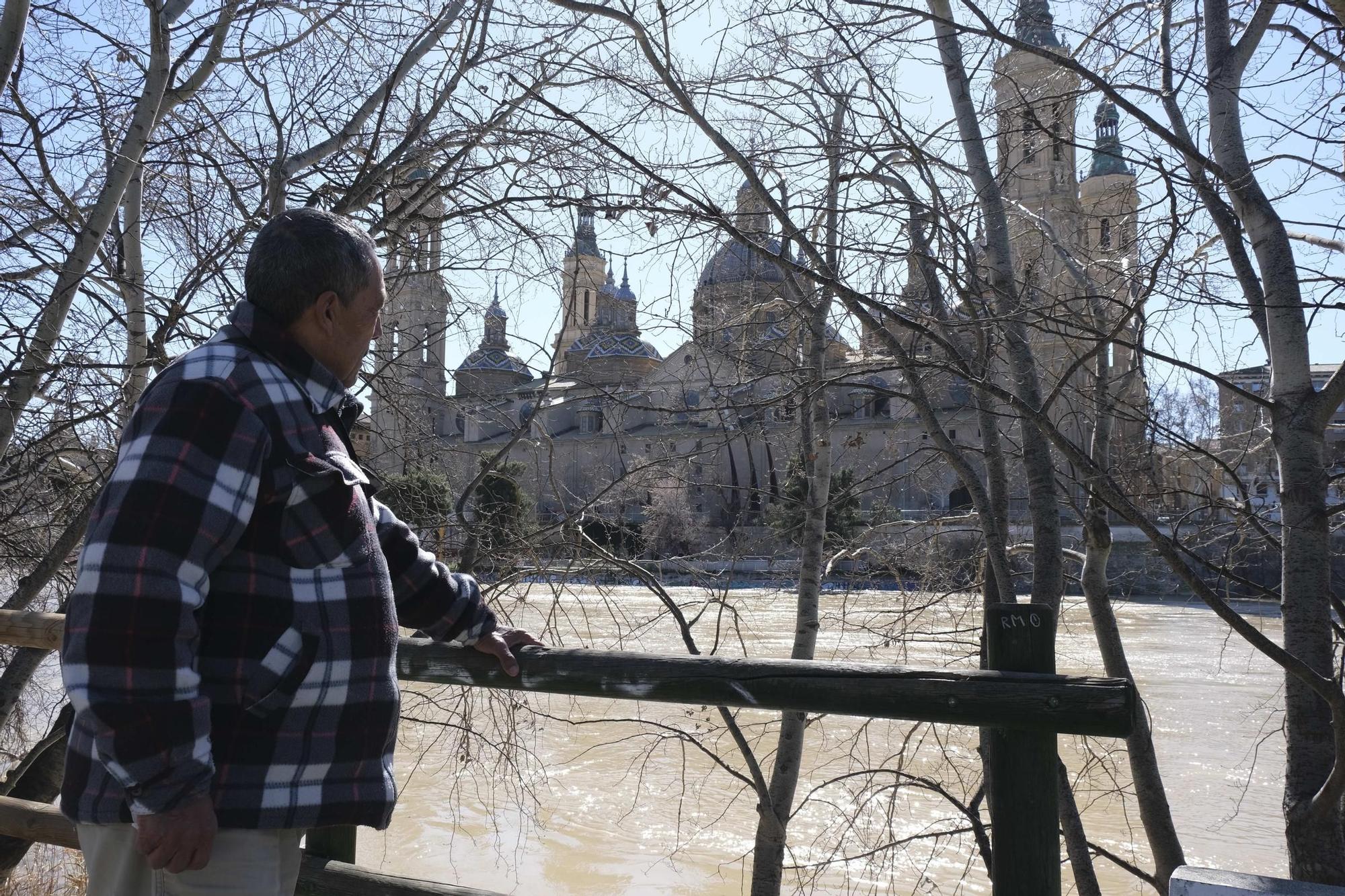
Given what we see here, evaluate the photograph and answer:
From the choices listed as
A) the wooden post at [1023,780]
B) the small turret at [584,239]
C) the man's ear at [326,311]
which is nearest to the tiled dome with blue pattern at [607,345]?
the small turret at [584,239]

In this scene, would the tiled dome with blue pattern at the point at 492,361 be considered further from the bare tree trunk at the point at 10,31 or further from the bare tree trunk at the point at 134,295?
the bare tree trunk at the point at 10,31

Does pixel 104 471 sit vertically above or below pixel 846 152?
below

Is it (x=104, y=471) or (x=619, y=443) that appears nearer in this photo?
(x=104, y=471)

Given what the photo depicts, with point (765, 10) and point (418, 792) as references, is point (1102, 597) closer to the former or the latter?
point (765, 10)

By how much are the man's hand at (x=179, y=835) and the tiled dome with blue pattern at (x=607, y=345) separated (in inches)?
152

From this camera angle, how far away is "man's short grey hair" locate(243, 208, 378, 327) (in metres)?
2.01

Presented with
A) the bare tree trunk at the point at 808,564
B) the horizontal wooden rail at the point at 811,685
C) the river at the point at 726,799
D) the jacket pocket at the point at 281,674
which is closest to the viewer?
the jacket pocket at the point at 281,674

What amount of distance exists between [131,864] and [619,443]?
14.0 ft

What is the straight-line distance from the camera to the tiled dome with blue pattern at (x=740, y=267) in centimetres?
535

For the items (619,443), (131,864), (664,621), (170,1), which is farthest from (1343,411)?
(664,621)

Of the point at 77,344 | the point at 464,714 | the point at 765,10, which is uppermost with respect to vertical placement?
the point at 765,10

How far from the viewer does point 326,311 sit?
2051 mm

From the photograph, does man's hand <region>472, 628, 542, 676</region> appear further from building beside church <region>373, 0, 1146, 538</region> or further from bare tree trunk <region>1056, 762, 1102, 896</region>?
bare tree trunk <region>1056, 762, 1102, 896</region>

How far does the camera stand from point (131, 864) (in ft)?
6.26
